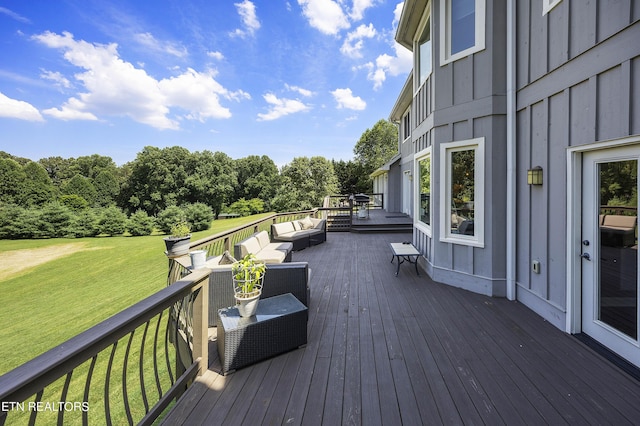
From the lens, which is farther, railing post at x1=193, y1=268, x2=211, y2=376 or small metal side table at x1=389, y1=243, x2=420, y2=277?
small metal side table at x1=389, y1=243, x2=420, y2=277

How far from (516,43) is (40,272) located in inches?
725

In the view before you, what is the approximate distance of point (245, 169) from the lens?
3619 cm

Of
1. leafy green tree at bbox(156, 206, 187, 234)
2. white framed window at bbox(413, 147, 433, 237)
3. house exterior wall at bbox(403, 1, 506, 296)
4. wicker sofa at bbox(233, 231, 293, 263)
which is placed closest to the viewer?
house exterior wall at bbox(403, 1, 506, 296)

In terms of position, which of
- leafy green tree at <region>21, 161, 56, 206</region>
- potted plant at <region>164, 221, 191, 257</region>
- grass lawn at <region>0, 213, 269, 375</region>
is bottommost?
grass lawn at <region>0, 213, 269, 375</region>

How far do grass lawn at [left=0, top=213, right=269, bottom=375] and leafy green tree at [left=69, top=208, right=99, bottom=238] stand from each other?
6.43 feet

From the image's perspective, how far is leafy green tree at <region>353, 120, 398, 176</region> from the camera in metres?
33.0

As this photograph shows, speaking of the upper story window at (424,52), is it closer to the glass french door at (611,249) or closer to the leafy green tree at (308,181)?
the glass french door at (611,249)

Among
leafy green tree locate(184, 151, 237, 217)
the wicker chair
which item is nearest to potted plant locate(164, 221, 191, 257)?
the wicker chair

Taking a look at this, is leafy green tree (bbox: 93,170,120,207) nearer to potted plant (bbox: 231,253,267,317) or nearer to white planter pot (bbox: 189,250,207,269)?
white planter pot (bbox: 189,250,207,269)

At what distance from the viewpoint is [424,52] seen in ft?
19.3

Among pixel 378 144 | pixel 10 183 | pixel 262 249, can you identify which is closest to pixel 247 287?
pixel 262 249

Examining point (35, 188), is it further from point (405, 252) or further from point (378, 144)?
point (378, 144)

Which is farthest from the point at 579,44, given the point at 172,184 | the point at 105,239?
the point at 172,184

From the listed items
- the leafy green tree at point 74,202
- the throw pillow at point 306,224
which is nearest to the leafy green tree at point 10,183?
the leafy green tree at point 74,202
